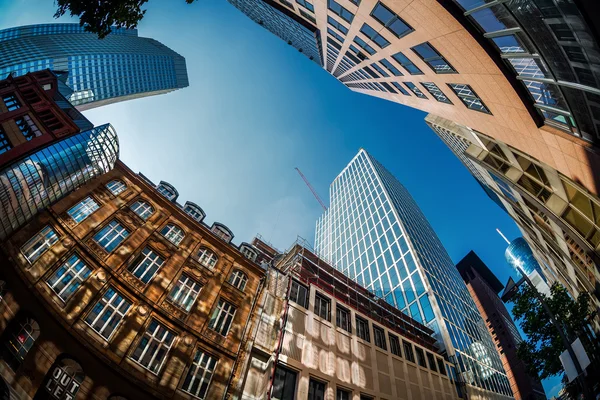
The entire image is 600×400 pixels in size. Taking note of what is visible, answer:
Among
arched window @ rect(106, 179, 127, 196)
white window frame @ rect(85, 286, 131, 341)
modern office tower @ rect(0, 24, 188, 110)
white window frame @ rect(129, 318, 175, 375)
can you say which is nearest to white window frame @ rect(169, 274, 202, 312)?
white window frame @ rect(129, 318, 175, 375)

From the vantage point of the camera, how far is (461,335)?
37.7m

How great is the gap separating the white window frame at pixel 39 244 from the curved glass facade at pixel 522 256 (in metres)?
179

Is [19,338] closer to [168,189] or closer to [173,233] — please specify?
[173,233]

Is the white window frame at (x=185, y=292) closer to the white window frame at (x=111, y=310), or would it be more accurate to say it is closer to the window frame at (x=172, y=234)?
the white window frame at (x=111, y=310)

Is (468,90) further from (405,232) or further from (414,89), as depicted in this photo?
(405,232)

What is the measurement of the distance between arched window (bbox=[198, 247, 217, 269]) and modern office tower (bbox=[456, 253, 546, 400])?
208 feet

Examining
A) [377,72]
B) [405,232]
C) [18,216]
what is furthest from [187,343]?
[405,232]

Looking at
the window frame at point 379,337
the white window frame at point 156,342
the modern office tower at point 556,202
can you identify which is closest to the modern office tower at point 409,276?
the window frame at point 379,337

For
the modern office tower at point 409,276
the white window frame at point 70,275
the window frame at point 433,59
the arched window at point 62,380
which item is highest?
the modern office tower at point 409,276

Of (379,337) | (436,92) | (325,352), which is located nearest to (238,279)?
(325,352)

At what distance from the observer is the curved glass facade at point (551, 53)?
6047 millimetres

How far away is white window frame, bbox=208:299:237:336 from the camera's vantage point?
59.0 feet

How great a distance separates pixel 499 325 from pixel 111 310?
139180 mm

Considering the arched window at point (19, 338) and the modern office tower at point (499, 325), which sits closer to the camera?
the arched window at point (19, 338)
